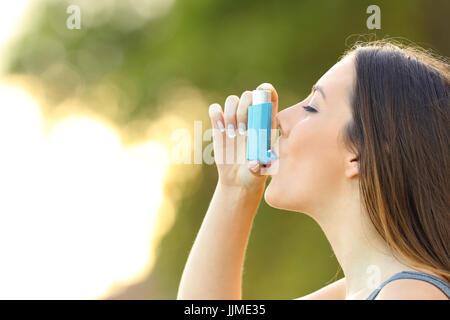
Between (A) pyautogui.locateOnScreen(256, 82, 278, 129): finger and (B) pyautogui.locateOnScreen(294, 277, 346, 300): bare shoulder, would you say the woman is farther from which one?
(B) pyautogui.locateOnScreen(294, 277, 346, 300): bare shoulder

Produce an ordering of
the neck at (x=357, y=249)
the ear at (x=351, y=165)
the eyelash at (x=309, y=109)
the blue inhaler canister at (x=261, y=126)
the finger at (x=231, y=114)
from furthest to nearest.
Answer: the finger at (x=231, y=114)
the blue inhaler canister at (x=261, y=126)
the eyelash at (x=309, y=109)
the ear at (x=351, y=165)
the neck at (x=357, y=249)

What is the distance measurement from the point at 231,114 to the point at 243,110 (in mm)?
65

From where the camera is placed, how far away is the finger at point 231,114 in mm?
1918

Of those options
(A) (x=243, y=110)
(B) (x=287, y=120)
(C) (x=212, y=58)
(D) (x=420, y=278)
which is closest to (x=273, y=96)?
(A) (x=243, y=110)

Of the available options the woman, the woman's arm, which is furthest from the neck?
the woman's arm

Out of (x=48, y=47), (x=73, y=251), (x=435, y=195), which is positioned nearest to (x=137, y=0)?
(x=48, y=47)

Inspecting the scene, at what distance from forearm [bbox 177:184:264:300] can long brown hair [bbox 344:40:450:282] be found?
0.49 meters

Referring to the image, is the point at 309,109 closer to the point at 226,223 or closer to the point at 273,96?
the point at 273,96

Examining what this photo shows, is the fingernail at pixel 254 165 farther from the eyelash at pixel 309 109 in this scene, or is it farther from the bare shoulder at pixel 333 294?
the bare shoulder at pixel 333 294

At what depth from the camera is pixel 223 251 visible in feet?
6.42

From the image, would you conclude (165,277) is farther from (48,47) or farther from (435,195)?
(435,195)

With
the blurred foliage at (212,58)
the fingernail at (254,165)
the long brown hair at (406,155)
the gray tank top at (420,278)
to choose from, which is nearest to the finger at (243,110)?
the fingernail at (254,165)

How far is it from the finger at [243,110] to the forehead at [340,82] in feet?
0.81

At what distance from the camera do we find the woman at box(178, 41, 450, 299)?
148 cm
